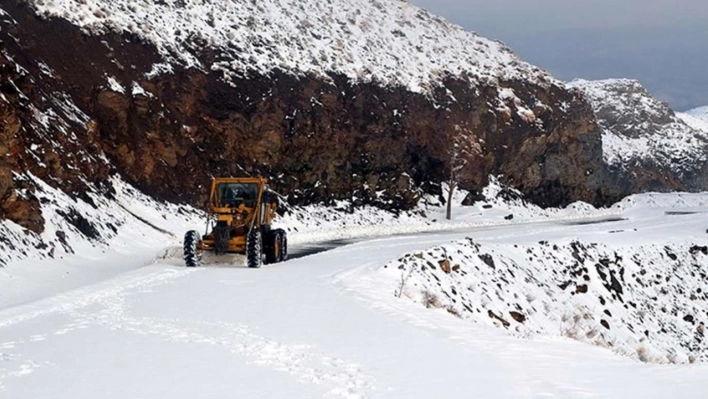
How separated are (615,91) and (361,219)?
72928 millimetres

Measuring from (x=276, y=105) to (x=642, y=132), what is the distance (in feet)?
210

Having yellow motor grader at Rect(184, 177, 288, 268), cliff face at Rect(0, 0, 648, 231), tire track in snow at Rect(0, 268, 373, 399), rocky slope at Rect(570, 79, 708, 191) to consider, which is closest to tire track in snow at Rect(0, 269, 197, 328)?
tire track in snow at Rect(0, 268, 373, 399)

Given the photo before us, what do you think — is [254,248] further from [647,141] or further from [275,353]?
[647,141]

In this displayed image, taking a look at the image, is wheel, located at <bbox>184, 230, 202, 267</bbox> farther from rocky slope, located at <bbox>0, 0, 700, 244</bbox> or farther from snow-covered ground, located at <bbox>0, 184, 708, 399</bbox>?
rocky slope, located at <bbox>0, 0, 700, 244</bbox>

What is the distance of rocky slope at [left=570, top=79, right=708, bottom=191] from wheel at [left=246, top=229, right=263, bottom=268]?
210 ft

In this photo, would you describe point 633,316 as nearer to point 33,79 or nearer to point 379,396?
point 379,396

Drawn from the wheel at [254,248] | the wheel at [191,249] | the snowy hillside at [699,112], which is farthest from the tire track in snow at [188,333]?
the snowy hillside at [699,112]

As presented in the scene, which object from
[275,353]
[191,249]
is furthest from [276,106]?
[275,353]

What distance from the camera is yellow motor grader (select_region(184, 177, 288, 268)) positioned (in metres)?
21.3

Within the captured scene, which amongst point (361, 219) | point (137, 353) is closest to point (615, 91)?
point (361, 219)

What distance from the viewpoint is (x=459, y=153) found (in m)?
53.2

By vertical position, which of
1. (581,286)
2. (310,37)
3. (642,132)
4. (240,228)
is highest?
(310,37)

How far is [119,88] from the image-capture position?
3497 centimetres

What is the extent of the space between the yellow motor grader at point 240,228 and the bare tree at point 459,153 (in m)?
27.4
